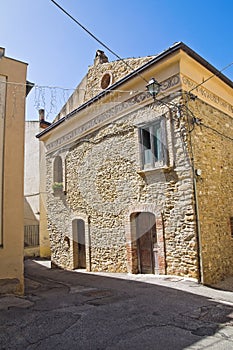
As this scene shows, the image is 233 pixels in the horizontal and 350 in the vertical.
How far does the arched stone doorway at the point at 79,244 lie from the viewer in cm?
1059

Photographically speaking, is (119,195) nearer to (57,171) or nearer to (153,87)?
(153,87)

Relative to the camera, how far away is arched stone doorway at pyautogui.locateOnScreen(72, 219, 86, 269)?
34.7ft

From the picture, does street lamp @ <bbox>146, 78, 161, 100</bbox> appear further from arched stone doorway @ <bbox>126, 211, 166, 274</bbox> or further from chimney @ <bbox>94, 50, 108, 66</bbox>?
chimney @ <bbox>94, 50, 108, 66</bbox>

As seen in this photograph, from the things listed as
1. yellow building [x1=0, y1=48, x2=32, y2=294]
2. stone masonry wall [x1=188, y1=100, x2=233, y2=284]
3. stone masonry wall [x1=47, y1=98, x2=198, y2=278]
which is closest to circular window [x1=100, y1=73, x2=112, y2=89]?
stone masonry wall [x1=47, y1=98, x2=198, y2=278]

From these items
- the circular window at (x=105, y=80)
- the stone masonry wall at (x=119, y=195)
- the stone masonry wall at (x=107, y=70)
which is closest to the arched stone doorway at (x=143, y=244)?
the stone masonry wall at (x=119, y=195)

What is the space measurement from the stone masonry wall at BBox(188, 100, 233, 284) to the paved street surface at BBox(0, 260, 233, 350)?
1.04 meters

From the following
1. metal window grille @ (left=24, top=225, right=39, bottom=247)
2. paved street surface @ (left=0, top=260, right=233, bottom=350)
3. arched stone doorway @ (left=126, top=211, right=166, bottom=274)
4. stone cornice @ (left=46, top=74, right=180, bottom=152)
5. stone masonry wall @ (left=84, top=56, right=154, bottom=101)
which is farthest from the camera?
metal window grille @ (left=24, top=225, right=39, bottom=247)

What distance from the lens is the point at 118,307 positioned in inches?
190

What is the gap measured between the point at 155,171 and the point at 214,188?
5.45ft

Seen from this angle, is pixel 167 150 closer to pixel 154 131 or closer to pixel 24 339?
pixel 154 131

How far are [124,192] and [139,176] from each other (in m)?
0.82

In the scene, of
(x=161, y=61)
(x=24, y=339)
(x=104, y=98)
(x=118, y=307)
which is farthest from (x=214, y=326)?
(x=104, y=98)

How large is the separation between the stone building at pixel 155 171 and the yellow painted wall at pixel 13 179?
3.38m

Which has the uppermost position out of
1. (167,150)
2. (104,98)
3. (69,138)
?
(104,98)
